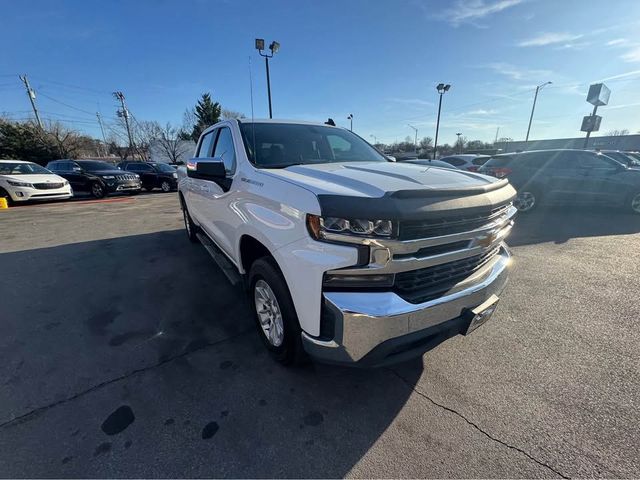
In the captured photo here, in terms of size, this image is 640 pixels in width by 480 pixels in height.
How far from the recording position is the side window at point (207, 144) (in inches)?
155

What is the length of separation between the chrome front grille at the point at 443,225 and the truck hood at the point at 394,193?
0.06 metres

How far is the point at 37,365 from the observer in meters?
2.45

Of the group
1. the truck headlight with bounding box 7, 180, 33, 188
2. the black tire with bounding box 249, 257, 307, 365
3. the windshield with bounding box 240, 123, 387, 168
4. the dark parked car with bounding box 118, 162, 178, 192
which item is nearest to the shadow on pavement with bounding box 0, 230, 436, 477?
the black tire with bounding box 249, 257, 307, 365

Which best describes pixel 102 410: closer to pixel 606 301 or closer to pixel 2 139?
pixel 606 301

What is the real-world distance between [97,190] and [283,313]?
15.6 meters

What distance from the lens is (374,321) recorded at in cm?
160

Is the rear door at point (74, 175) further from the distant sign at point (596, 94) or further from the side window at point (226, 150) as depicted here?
the distant sign at point (596, 94)

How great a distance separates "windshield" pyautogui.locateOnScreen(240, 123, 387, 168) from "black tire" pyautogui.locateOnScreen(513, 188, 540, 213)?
20.9 feet

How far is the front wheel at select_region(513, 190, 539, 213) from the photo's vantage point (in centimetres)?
786

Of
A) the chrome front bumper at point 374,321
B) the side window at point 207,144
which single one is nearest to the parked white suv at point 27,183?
the side window at point 207,144

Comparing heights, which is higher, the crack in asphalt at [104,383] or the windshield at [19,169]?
the windshield at [19,169]

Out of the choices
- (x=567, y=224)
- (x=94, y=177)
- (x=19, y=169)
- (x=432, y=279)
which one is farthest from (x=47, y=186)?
(x=567, y=224)

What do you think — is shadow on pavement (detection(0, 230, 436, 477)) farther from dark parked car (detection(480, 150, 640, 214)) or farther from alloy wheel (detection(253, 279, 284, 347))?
dark parked car (detection(480, 150, 640, 214))

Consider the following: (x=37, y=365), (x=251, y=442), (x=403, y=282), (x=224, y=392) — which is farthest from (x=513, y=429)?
(x=37, y=365)
